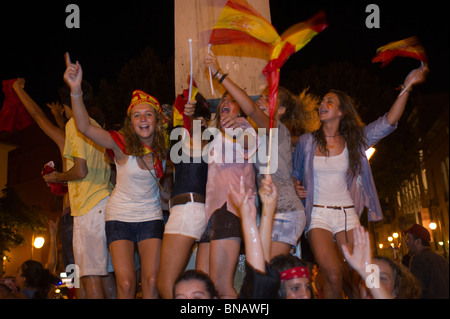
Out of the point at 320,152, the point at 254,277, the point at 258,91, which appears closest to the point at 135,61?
the point at 258,91

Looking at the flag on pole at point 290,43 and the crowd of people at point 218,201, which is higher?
the flag on pole at point 290,43

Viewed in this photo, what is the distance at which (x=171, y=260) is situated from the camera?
3660 mm

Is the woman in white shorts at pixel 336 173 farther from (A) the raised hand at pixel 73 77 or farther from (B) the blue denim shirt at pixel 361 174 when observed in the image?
(A) the raised hand at pixel 73 77

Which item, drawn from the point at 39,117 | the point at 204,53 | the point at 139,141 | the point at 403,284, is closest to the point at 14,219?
the point at 39,117

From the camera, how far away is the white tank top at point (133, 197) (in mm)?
4059

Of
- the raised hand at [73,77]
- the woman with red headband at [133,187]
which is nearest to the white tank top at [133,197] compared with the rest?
the woman with red headband at [133,187]

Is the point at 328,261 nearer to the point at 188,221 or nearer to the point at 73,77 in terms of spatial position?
the point at 188,221

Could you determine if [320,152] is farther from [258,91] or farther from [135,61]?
[135,61]

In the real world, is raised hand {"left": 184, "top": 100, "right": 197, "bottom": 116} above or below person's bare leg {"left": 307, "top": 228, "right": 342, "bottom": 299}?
above

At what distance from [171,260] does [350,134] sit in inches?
79.3

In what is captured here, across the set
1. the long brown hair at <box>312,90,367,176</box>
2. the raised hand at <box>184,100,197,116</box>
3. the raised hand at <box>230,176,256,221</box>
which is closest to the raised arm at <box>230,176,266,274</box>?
the raised hand at <box>230,176,256,221</box>

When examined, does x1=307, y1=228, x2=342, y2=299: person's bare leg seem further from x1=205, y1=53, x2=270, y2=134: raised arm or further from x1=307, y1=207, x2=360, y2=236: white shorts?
x1=205, y1=53, x2=270, y2=134: raised arm

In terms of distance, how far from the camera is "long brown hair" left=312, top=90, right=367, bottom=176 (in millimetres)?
4391

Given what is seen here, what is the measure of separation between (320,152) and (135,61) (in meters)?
15.0
